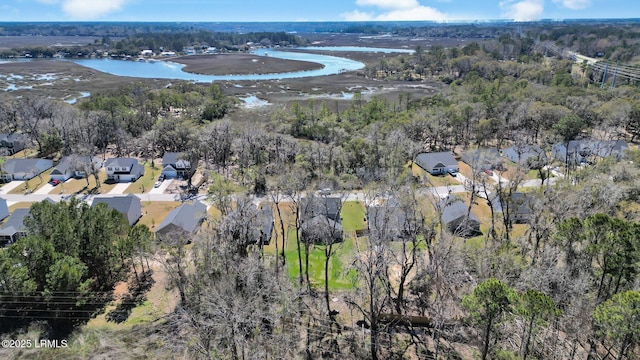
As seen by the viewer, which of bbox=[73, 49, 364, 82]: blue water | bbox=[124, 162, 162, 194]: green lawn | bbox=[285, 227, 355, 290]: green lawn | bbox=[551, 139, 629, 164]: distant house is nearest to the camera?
bbox=[285, 227, 355, 290]: green lawn

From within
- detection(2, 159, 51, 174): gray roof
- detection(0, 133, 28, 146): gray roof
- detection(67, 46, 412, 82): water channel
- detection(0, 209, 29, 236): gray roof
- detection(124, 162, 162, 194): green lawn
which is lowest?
detection(124, 162, 162, 194): green lawn

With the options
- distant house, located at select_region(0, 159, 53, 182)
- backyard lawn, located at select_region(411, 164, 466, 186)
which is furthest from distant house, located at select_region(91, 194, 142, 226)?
backyard lawn, located at select_region(411, 164, 466, 186)

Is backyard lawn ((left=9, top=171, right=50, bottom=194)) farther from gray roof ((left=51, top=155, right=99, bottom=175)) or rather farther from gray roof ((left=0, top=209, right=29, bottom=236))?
gray roof ((left=0, top=209, right=29, bottom=236))

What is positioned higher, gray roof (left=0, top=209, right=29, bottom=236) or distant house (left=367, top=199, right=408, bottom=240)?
distant house (left=367, top=199, right=408, bottom=240)

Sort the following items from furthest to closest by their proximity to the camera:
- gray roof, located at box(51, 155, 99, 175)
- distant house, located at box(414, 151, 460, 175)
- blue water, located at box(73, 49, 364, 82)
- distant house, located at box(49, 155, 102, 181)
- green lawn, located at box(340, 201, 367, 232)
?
1. blue water, located at box(73, 49, 364, 82)
2. distant house, located at box(414, 151, 460, 175)
3. gray roof, located at box(51, 155, 99, 175)
4. distant house, located at box(49, 155, 102, 181)
5. green lawn, located at box(340, 201, 367, 232)

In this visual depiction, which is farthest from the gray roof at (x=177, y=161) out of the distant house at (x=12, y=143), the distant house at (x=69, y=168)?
the distant house at (x=12, y=143)

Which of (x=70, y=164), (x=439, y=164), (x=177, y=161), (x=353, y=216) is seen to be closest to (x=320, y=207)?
(x=353, y=216)

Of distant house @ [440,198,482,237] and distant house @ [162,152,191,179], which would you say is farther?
distant house @ [162,152,191,179]
